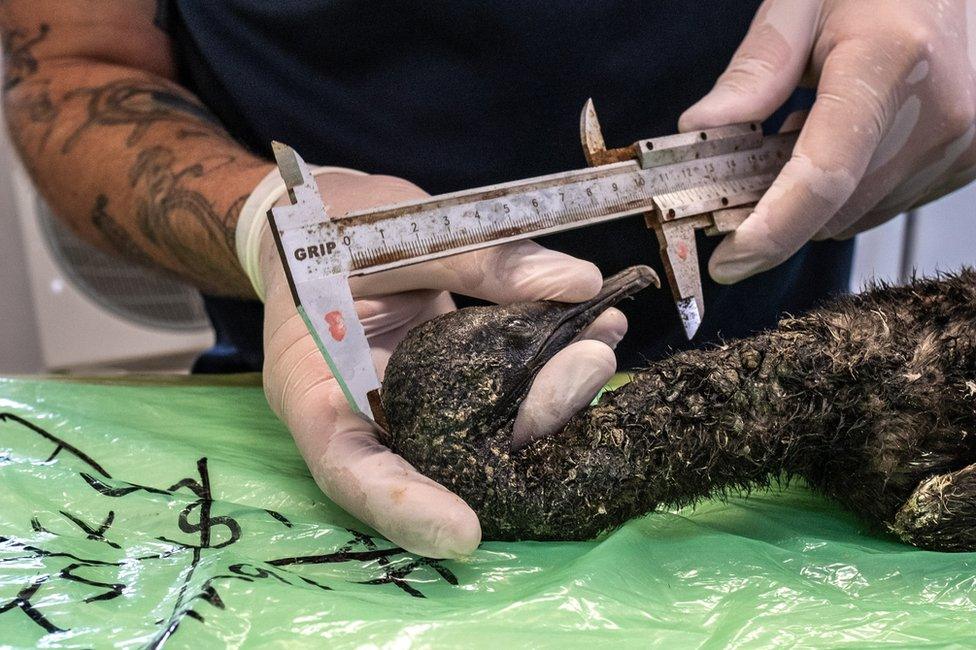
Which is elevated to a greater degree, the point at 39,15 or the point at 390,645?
the point at 39,15

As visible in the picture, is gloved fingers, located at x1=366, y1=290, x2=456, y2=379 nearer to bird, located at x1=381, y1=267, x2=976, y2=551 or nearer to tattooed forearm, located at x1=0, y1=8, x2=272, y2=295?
bird, located at x1=381, y1=267, x2=976, y2=551

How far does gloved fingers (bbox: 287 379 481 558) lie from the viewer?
1066mm

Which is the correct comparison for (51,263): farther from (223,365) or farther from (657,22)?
(657,22)

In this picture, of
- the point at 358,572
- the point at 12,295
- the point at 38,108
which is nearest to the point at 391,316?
the point at 358,572

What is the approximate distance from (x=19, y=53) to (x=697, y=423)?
6.45 ft

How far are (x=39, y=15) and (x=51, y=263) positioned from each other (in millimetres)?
1950

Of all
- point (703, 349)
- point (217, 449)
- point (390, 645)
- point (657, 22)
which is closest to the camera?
point (390, 645)

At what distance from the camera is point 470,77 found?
1917 millimetres

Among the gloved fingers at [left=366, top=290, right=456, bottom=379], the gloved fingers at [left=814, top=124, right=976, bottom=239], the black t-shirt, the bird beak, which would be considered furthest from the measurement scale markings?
the black t-shirt

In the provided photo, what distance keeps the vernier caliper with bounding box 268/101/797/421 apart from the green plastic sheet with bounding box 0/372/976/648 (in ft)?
0.79

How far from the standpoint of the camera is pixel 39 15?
7.02ft

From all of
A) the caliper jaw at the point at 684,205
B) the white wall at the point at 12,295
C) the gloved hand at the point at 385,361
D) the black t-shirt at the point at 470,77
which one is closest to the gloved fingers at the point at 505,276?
the gloved hand at the point at 385,361

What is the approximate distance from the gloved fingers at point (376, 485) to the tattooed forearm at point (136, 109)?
1000 millimetres

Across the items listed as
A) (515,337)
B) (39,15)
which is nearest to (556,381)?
(515,337)
